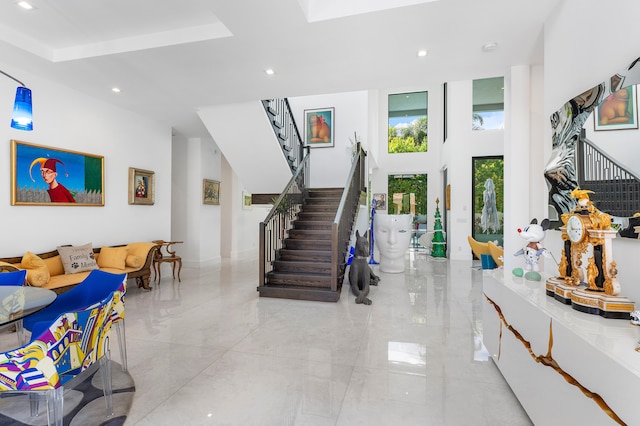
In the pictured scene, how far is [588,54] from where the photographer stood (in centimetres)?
236

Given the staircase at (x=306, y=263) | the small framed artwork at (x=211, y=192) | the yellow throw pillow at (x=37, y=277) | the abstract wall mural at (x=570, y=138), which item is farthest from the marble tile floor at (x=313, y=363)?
the small framed artwork at (x=211, y=192)

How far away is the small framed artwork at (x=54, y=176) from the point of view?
14.5ft

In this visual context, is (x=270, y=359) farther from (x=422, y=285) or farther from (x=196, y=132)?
(x=196, y=132)

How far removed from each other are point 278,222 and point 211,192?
3.46m

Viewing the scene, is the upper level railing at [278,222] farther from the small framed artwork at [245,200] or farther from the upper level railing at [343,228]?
the small framed artwork at [245,200]

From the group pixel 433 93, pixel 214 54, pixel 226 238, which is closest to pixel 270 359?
pixel 214 54

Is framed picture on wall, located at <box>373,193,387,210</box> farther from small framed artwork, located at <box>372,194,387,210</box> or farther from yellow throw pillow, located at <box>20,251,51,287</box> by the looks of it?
yellow throw pillow, located at <box>20,251,51,287</box>

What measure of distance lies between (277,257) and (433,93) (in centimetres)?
968

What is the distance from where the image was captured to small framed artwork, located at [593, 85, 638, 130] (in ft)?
5.44

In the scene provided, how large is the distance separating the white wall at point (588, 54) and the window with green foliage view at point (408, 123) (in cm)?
895

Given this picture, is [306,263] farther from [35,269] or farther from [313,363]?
[35,269]

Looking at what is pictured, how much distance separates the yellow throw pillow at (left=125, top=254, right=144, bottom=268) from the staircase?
2203 mm

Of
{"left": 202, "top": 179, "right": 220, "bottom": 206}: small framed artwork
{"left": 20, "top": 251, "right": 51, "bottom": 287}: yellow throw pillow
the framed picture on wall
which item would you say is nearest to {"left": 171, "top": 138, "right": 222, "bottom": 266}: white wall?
{"left": 202, "top": 179, "right": 220, "bottom": 206}: small framed artwork

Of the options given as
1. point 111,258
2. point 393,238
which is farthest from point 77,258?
point 393,238
